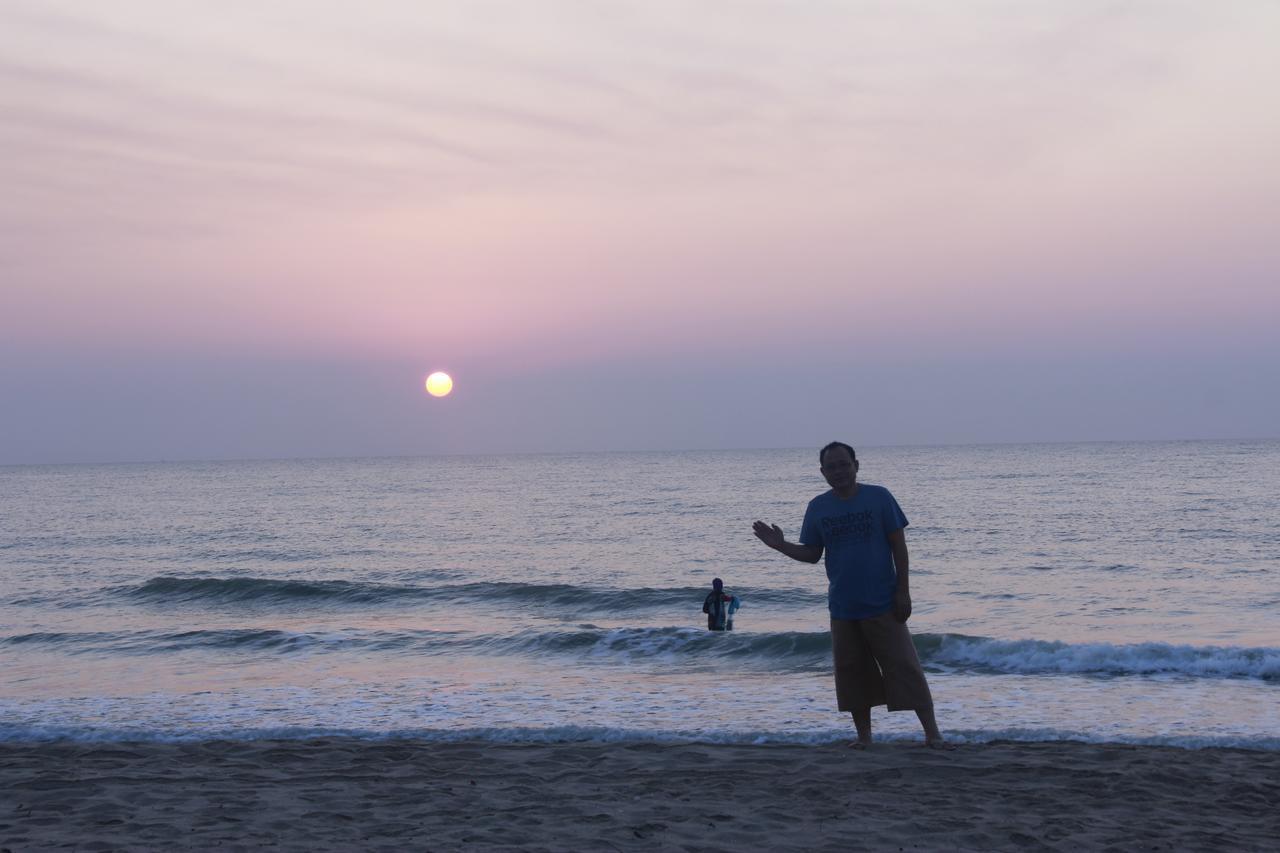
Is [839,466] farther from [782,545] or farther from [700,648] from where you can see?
[700,648]

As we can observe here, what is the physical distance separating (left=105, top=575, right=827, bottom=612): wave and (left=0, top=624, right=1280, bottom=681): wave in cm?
422

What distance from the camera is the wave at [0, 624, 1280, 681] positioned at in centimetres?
1388

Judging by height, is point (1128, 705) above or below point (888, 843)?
below

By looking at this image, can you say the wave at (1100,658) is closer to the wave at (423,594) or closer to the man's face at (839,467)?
the wave at (423,594)

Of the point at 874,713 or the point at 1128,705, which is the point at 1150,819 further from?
the point at 1128,705

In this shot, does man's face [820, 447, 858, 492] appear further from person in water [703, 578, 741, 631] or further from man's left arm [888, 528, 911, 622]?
person in water [703, 578, 741, 631]

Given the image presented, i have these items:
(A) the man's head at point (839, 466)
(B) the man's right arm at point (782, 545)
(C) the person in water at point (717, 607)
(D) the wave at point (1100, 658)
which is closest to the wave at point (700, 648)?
(D) the wave at point (1100, 658)

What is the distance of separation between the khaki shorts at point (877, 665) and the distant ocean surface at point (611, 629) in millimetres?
1806

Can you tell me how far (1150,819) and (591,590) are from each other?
1880 centimetres

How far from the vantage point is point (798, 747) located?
356 inches

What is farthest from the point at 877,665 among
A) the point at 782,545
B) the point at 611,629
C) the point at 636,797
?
the point at 611,629

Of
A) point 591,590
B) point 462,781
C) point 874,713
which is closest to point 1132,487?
point 591,590

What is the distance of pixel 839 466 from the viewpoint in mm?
7488

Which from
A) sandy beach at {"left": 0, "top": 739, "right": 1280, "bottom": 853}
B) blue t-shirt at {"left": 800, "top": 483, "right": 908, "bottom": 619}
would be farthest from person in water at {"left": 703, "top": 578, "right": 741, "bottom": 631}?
blue t-shirt at {"left": 800, "top": 483, "right": 908, "bottom": 619}
